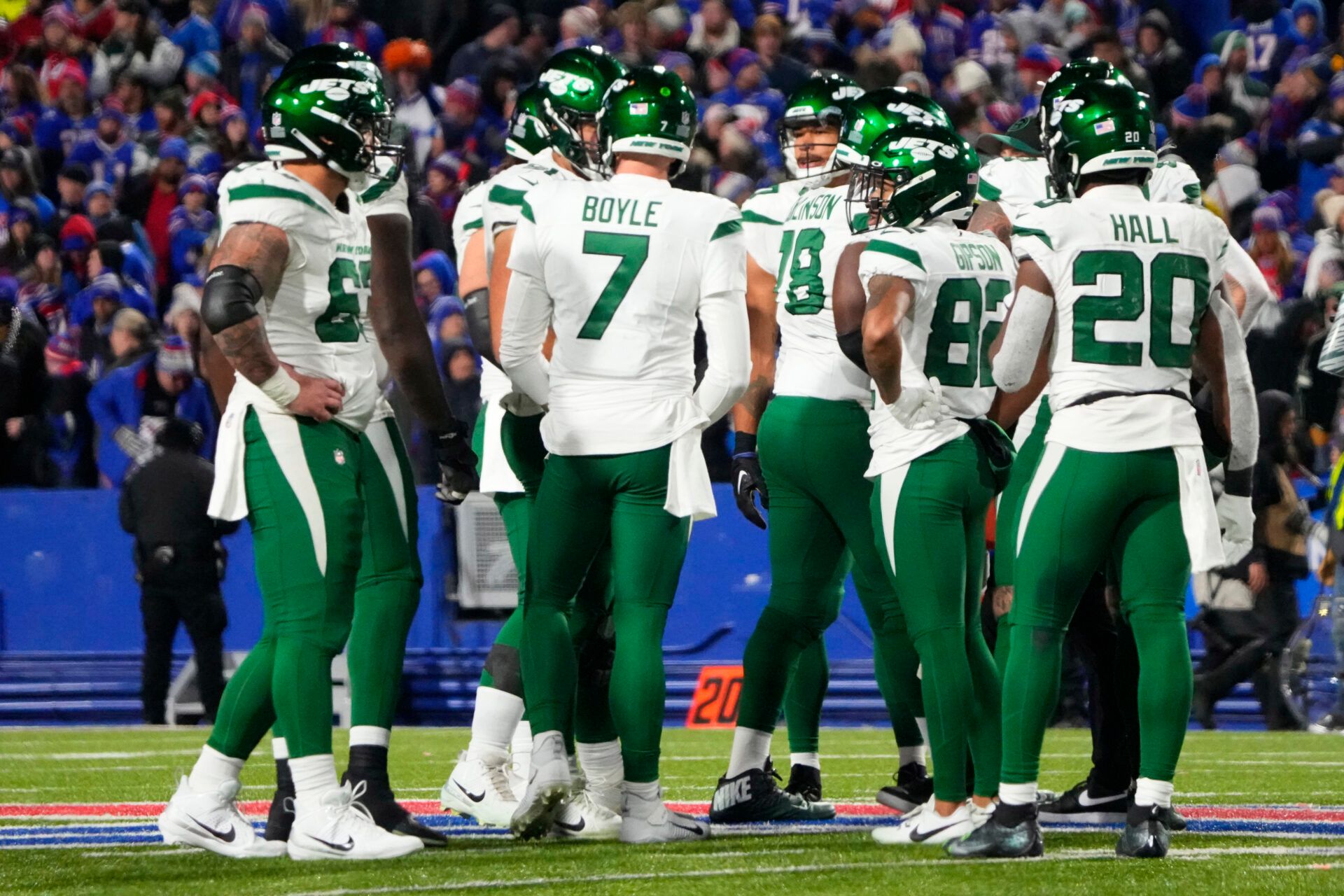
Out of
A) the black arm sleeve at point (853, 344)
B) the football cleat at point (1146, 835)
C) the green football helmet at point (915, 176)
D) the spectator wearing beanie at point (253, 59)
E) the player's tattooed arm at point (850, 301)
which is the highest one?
the spectator wearing beanie at point (253, 59)

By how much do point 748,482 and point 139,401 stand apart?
22.3 feet

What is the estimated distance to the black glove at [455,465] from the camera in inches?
224

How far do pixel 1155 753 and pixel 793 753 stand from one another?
177 centimetres

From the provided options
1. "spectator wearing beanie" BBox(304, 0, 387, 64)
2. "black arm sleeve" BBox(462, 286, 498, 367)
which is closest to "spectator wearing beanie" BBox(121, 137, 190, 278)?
"spectator wearing beanie" BBox(304, 0, 387, 64)

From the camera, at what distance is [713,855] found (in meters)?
5.14

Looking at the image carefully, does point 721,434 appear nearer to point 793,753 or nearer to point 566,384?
point 793,753

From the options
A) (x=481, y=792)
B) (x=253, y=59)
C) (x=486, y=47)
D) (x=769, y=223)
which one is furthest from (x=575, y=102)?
Result: (x=253, y=59)

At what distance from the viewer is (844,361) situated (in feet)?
19.6

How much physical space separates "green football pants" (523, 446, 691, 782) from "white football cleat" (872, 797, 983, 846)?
0.67m

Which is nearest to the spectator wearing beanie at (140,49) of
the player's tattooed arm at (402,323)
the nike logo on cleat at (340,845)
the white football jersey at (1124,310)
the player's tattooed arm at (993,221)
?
the player's tattooed arm at (993,221)

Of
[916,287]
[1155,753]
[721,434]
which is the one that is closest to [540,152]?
[916,287]

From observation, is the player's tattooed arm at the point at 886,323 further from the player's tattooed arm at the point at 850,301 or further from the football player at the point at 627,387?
the football player at the point at 627,387

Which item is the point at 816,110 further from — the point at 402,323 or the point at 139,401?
the point at 139,401

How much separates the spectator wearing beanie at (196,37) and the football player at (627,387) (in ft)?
34.7
